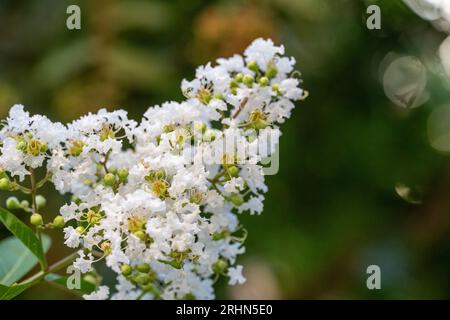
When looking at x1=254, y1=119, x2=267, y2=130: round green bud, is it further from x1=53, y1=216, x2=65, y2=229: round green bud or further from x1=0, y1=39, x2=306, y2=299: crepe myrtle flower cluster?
x1=53, y1=216, x2=65, y2=229: round green bud

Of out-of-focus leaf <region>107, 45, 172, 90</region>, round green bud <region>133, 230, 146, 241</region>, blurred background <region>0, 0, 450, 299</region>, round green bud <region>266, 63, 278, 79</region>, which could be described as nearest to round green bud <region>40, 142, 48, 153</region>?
round green bud <region>133, 230, 146, 241</region>

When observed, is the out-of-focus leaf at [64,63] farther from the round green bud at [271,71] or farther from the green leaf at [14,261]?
the round green bud at [271,71]

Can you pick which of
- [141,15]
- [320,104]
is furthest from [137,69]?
[320,104]

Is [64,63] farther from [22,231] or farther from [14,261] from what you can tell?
[22,231]

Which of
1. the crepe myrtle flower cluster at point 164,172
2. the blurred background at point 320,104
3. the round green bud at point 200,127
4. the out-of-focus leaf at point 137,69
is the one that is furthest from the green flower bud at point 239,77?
the out-of-focus leaf at point 137,69
